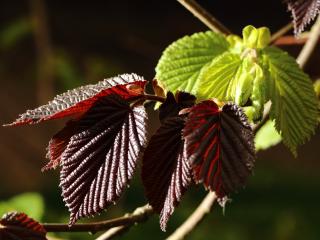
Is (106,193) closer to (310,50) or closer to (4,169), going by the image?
(310,50)

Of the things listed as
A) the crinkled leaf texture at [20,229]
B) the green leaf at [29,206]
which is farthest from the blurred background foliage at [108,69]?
the crinkled leaf texture at [20,229]

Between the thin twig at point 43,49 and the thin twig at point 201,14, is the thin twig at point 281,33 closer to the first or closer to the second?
the thin twig at point 201,14

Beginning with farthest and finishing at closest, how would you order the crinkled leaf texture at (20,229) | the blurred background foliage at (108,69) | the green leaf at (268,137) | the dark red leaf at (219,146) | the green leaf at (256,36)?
the blurred background foliage at (108,69), the green leaf at (268,137), the green leaf at (256,36), the crinkled leaf texture at (20,229), the dark red leaf at (219,146)

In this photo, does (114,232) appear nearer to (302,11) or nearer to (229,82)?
(229,82)

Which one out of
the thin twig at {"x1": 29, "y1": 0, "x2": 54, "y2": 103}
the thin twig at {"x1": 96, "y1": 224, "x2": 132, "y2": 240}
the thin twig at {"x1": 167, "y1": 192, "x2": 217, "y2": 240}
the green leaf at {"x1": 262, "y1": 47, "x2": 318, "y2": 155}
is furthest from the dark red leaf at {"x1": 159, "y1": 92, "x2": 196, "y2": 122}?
the thin twig at {"x1": 29, "y1": 0, "x2": 54, "y2": 103}

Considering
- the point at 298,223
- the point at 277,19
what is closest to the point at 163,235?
the point at 298,223

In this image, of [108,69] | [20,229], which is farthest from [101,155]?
[108,69]
